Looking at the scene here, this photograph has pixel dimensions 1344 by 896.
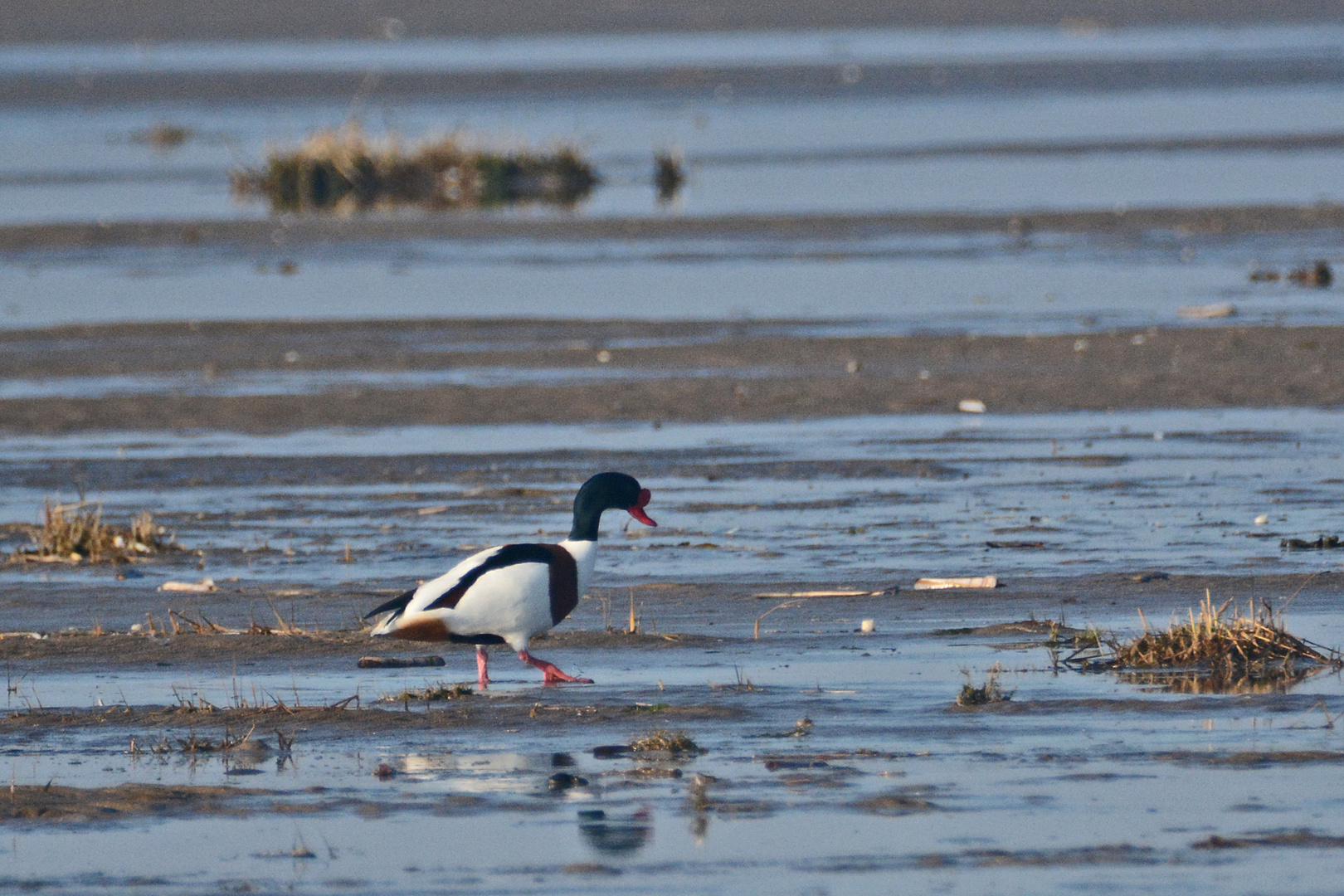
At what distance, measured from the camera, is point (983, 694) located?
858 centimetres

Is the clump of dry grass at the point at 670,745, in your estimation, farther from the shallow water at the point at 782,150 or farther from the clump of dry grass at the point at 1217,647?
the shallow water at the point at 782,150

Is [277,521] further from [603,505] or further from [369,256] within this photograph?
[369,256]

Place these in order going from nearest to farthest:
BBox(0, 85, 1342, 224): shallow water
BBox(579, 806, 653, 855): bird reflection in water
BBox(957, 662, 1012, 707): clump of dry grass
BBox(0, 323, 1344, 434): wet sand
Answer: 1. BBox(579, 806, 653, 855): bird reflection in water
2. BBox(957, 662, 1012, 707): clump of dry grass
3. BBox(0, 323, 1344, 434): wet sand
4. BBox(0, 85, 1342, 224): shallow water

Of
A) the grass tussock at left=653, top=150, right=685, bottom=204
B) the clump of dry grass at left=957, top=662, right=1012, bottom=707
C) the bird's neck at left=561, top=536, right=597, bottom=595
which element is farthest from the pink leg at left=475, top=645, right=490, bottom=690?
the grass tussock at left=653, top=150, right=685, bottom=204

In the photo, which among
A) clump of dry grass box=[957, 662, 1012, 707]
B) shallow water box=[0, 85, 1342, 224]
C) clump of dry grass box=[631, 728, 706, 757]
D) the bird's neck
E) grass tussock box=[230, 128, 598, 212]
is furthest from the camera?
grass tussock box=[230, 128, 598, 212]

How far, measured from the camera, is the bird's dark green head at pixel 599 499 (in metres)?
9.55

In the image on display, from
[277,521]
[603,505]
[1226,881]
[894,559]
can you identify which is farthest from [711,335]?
[1226,881]

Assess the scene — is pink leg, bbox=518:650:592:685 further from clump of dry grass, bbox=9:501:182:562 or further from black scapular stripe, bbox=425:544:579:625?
clump of dry grass, bbox=9:501:182:562

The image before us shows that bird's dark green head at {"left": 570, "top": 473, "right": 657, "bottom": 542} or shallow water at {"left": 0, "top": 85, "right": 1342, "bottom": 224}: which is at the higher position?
shallow water at {"left": 0, "top": 85, "right": 1342, "bottom": 224}

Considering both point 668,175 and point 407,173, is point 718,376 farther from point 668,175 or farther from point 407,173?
point 407,173

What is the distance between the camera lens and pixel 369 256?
101ft

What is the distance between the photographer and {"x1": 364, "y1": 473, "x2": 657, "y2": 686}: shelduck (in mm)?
9078

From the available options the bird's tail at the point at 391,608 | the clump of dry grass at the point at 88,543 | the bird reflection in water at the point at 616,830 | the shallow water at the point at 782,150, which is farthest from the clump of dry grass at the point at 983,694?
the shallow water at the point at 782,150

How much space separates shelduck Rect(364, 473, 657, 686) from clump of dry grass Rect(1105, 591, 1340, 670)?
6.89 ft
